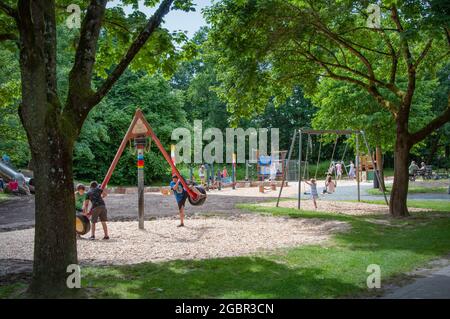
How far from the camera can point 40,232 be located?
23.3ft

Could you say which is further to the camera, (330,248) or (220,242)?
(220,242)

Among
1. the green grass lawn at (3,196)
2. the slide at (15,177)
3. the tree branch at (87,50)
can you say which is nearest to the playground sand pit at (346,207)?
the tree branch at (87,50)

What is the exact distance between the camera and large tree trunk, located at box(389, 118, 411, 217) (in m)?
17.3

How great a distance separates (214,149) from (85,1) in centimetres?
4532

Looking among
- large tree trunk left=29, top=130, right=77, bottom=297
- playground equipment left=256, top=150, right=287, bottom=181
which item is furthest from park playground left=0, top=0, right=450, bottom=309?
playground equipment left=256, top=150, right=287, bottom=181

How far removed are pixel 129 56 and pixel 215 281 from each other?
3730 millimetres

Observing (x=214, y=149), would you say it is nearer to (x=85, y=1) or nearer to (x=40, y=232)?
(x=85, y=1)

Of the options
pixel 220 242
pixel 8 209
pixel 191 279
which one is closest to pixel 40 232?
pixel 191 279

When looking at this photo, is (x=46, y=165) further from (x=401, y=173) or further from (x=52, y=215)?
(x=401, y=173)

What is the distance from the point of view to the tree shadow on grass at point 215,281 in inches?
283

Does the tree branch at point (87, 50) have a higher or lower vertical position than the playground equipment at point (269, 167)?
higher

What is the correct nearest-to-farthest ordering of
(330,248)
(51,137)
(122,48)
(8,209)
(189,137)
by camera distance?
(51,137)
(330,248)
(122,48)
(8,209)
(189,137)

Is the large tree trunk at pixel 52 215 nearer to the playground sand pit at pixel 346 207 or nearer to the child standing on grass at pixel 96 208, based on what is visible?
the child standing on grass at pixel 96 208

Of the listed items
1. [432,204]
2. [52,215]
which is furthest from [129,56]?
[432,204]
